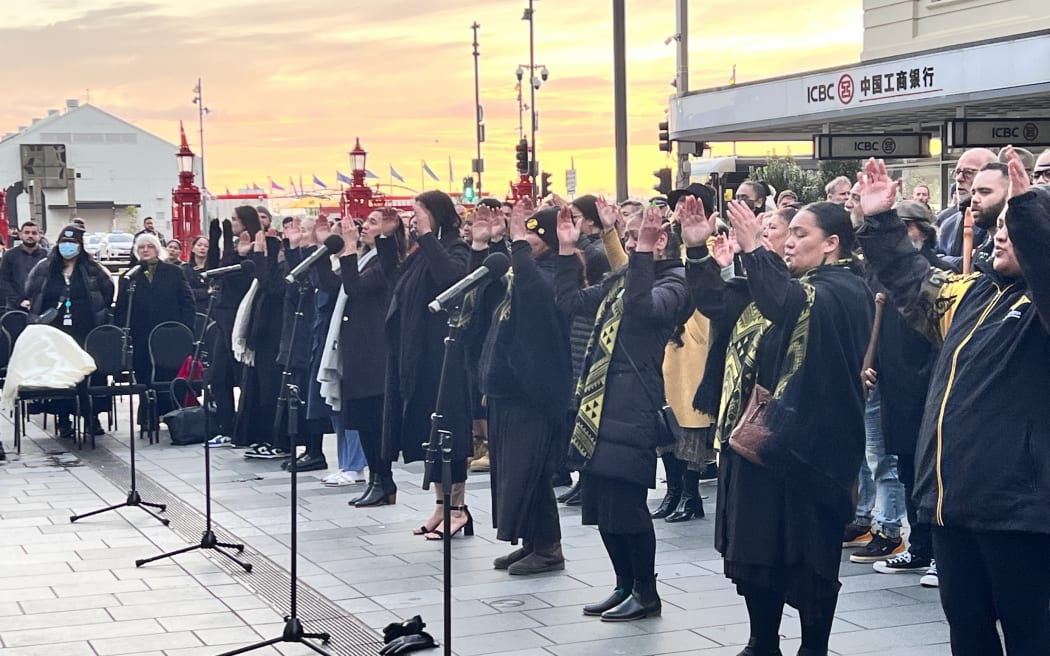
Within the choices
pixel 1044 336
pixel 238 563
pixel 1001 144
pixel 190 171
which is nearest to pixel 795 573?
pixel 1044 336

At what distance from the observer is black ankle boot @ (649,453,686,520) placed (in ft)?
31.9

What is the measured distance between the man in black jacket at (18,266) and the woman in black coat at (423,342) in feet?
23.9

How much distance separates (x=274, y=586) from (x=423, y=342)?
6.66 ft

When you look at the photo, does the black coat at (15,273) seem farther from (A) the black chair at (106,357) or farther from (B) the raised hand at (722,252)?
(B) the raised hand at (722,252)

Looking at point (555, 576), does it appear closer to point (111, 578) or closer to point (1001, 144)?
point (111, 578)

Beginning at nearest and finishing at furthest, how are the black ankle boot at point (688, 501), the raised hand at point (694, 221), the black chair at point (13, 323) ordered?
the raised hand at point (694, 221)
the black ankle boot at point (688, 501)
the black chair at point (13, 323)

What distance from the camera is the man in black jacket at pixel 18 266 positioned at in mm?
15633

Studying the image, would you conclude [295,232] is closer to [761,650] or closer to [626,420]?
[626,420]

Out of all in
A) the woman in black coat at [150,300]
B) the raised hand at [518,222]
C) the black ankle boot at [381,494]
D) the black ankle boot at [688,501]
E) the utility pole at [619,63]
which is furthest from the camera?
the utility pole at [619,63]

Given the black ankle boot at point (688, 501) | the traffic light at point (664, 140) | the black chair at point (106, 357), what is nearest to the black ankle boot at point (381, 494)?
the black ankle boot at point (688, 501)

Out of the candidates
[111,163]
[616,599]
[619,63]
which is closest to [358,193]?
[619,63]

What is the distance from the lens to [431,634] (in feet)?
22.3

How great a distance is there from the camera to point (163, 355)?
1431 centimetres

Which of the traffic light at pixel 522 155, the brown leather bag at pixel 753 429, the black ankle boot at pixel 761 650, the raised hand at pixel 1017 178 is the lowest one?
the black ankle boot at pixel 761 650
